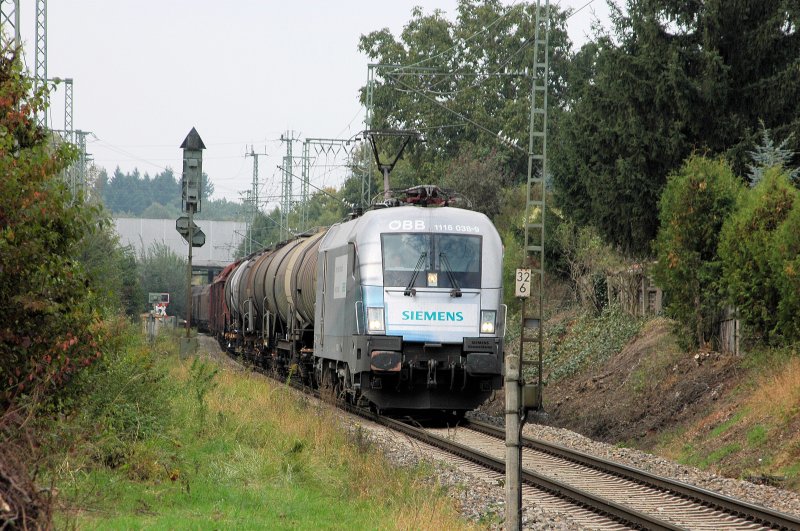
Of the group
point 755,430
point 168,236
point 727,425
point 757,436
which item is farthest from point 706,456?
point 168,236

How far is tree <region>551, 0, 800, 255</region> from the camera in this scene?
24.9 metres

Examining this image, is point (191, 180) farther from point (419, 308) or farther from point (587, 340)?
point (587, 340)

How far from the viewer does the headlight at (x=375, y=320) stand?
1756 centimetres

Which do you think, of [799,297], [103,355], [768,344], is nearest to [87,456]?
[103,355]

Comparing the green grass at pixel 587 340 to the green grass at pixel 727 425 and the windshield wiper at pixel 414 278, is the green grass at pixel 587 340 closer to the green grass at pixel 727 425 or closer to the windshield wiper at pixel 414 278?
the green grass at pixel 727 425

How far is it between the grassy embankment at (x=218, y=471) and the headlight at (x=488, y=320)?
11.3 feet

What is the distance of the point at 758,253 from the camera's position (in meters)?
19.0

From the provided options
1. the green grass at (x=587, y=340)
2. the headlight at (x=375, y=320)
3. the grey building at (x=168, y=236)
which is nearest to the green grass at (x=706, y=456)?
the headlight at (x=375, y=320)

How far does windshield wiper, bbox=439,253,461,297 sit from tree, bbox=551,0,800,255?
8.55 m

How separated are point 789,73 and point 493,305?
36.0 feet

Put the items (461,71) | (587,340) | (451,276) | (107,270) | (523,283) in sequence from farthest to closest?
1. (461,71)
2. (587,340)
3. (523,283)
4. (451,276)
5. (107,270)

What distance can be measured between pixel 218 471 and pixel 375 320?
6.58m

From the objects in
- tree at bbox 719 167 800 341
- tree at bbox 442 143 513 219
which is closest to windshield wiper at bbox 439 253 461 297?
tree at bbox 719 167 800 341

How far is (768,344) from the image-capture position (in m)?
19.8
